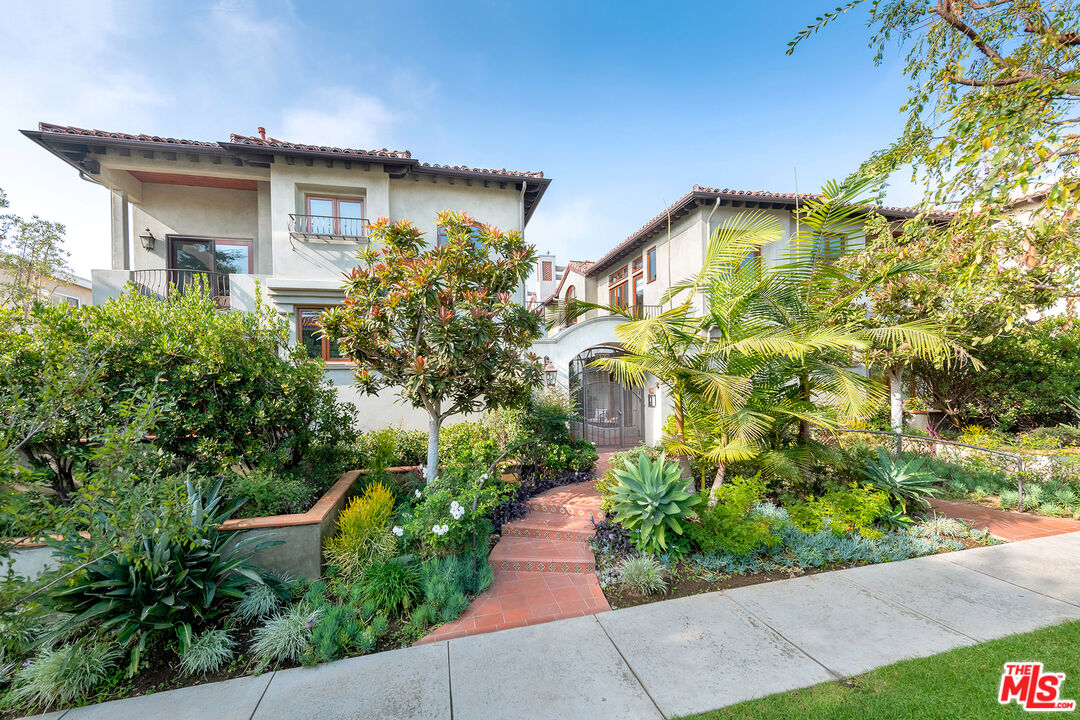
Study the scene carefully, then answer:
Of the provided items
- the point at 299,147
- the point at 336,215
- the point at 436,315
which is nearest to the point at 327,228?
the point at 336,215

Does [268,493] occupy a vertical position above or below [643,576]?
above

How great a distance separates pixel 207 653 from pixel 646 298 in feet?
47.4

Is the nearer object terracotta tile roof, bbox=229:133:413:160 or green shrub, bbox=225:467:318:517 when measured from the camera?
green shrub, bbox=225:467:318:517

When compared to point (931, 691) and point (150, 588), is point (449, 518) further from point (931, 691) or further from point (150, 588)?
point (931, 691)

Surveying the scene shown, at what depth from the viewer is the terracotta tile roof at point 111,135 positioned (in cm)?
873

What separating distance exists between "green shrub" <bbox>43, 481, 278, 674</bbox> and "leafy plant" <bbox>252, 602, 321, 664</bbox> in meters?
0.49

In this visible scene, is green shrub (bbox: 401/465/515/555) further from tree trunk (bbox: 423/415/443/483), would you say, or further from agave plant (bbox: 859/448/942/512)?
agave plant (bbox: 859/448/942/512)

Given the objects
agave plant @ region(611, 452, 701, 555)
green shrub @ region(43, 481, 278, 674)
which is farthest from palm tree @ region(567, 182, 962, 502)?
green shrub @ region(43, 481, 278, 674)

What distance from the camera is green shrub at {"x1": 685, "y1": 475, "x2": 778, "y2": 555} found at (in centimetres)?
476

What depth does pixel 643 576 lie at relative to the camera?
4312 mm

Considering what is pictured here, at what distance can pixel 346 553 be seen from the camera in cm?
458

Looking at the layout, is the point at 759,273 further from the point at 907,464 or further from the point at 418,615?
the point at 418,615

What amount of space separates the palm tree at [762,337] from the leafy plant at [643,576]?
1.68m

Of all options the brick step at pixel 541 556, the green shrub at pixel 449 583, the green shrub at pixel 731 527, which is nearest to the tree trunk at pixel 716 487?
the green shrub at pixel 731 527
